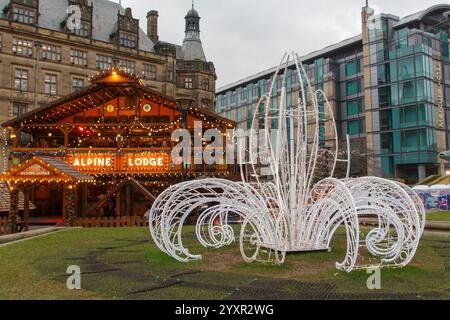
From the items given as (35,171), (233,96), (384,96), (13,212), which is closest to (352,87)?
(384,96)

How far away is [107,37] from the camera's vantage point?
172 feet

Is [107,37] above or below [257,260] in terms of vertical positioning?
above

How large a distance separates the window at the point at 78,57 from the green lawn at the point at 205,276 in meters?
37.6

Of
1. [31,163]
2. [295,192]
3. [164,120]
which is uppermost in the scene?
[164,120]

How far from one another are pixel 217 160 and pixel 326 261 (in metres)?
17.2

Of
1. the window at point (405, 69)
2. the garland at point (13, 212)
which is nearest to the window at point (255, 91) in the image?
the window at point (405, 69)

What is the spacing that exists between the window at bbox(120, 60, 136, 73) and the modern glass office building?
1039 inches

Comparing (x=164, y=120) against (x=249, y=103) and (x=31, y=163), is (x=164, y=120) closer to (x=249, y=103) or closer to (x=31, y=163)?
(x=31, y=163)

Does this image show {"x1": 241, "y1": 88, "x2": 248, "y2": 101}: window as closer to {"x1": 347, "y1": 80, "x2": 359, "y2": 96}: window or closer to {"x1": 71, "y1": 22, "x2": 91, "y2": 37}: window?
{"x1": 347, "y1": 80, "x2": 359, "y2": 96}: window

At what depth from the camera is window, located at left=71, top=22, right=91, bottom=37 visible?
48.0 metres

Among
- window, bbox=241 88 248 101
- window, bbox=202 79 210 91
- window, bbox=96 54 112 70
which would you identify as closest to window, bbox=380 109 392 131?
window, bbox=202 79 210 91

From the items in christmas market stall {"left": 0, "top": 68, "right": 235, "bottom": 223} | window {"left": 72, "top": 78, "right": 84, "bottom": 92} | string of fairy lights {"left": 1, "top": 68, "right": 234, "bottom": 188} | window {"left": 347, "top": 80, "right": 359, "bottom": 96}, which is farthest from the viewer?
window {"left": 347, "top": 80, "right": 359, "bottom": 96}

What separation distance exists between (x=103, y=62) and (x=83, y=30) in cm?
397
